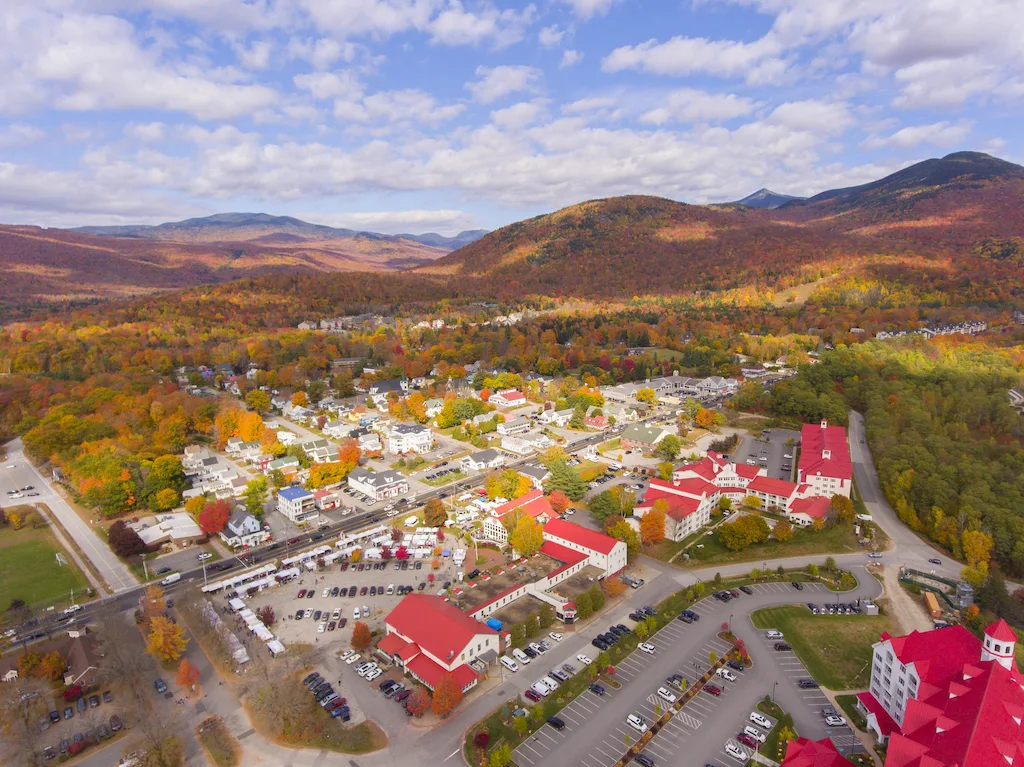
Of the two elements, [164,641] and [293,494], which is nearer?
[164,641]

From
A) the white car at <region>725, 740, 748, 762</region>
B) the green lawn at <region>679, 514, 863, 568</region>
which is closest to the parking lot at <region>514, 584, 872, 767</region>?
the white car at <region>725, 740, 748, 762</region>

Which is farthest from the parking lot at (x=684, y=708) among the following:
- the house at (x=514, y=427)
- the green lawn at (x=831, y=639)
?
the house at (x=514, y=427)

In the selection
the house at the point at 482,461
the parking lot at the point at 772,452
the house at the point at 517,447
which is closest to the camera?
the parking lot at the point at 772,452

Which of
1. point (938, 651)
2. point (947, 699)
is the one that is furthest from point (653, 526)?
point (947, 699)

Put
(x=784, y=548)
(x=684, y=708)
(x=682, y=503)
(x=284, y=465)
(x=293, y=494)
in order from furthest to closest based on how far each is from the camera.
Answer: (x=284, y=465), (x=293, y=494), (x=682, y=503), (x=784, y=548), (x=684, y=708)

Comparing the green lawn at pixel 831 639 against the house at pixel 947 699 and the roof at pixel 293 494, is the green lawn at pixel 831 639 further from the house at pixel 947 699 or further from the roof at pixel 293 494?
the roof at pixel 293 494

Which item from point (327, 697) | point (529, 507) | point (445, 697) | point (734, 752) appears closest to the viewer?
point (734, 752)

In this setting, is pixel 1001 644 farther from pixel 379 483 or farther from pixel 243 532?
pixel 243 532
